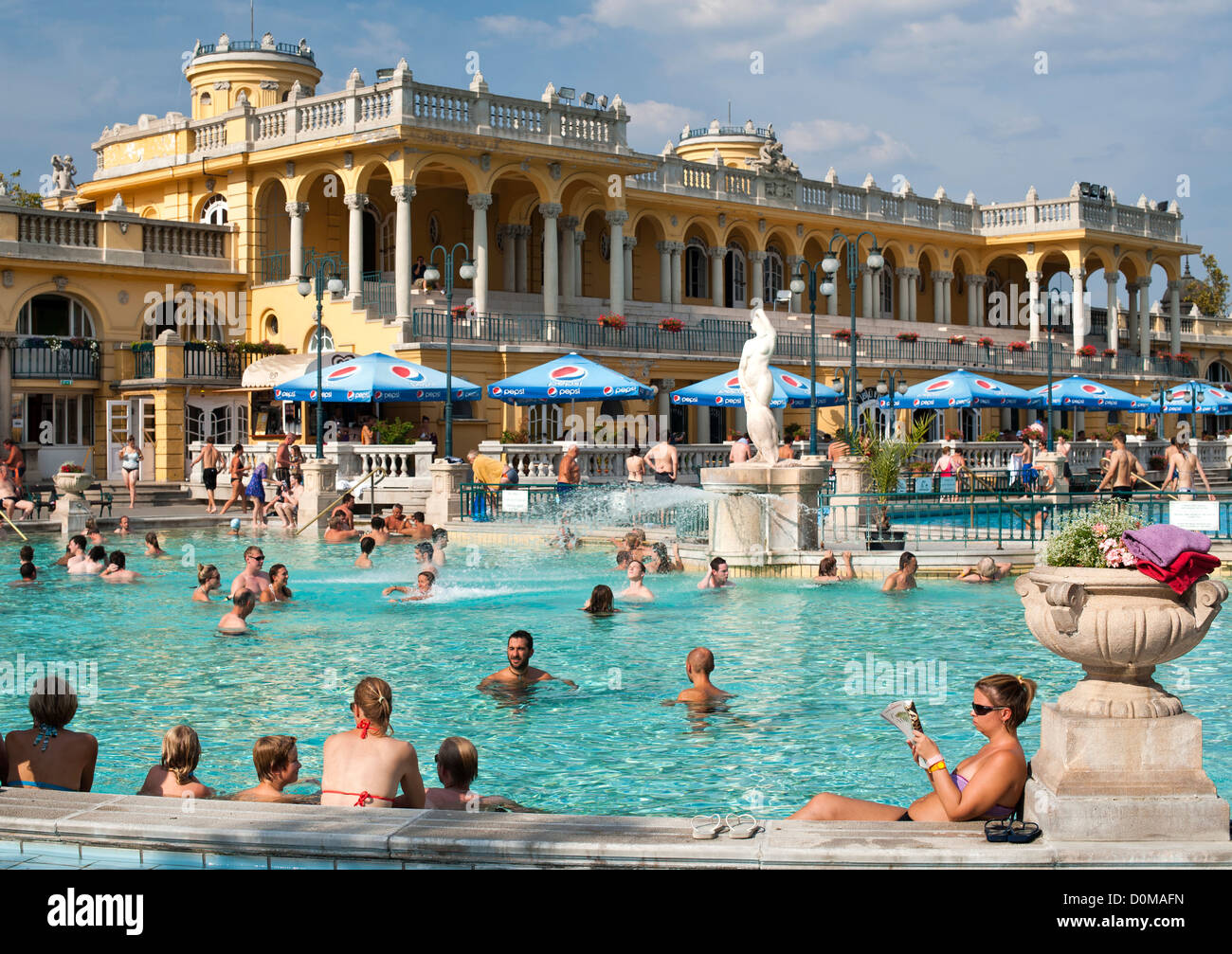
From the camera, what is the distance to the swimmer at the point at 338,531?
24.3m

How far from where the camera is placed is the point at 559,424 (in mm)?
35688

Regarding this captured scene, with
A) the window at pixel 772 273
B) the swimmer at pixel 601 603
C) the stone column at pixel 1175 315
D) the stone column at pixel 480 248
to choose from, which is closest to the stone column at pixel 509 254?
the stone column at pixel 480 248

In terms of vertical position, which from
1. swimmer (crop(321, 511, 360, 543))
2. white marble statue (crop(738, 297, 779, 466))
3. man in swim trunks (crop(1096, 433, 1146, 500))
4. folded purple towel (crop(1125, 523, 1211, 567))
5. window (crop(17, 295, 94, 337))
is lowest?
swimmer (crop(321, 511, 360, 543))

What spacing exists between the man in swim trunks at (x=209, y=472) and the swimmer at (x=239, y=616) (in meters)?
13.7

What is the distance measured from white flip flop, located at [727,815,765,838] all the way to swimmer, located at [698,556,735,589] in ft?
38.6

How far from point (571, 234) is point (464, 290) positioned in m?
3.76

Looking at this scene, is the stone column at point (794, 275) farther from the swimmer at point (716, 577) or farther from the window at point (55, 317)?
the swimmer at point (716, 577)

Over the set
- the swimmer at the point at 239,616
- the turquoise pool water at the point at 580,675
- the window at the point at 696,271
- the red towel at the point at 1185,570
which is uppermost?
the window at the point at 696,271

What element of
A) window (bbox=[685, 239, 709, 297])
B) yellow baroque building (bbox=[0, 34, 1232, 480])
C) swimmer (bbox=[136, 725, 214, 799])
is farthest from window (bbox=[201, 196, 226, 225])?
swimmer (bbox=[136, 725, 214, 799])

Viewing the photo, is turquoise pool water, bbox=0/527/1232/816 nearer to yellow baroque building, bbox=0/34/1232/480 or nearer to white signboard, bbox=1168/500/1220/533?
white signboard, bbox=1168/500/1220/533

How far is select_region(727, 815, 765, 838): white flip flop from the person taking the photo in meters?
5.72

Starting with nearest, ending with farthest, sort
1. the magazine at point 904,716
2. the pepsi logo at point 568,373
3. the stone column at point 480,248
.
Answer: the magazine at point 904,716
the pepsi logo at point 568,373
the stone column at point 480,248
